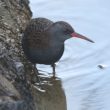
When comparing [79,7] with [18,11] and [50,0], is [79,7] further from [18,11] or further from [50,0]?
[18,11]

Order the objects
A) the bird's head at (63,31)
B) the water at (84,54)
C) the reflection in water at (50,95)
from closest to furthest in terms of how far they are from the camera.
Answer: the reflection in water at (50,95), the water at (84,54), the bird's head at (63,31)

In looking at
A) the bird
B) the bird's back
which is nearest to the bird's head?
the bird

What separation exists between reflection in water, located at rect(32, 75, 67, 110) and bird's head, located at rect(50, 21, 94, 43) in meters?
0.64

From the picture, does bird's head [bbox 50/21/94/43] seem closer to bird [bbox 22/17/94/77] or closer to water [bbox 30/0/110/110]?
bird [bbox 22/17/94/77]

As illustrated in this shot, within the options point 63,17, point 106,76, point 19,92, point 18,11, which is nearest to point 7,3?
point 18,11

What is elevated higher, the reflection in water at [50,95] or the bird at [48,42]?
the bird at [48,42]

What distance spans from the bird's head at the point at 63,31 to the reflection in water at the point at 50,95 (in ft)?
2.10

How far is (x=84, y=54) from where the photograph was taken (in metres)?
9.38

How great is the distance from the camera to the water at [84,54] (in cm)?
802

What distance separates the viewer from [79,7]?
11.4 m

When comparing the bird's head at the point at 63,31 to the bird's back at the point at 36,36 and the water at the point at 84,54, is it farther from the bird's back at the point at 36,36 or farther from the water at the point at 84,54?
the water at the point at 84,54

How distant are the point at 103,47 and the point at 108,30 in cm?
69

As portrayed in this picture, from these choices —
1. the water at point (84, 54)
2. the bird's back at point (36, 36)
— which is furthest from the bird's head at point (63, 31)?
the water at point (84, 54)

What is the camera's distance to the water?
8016 millimetres
